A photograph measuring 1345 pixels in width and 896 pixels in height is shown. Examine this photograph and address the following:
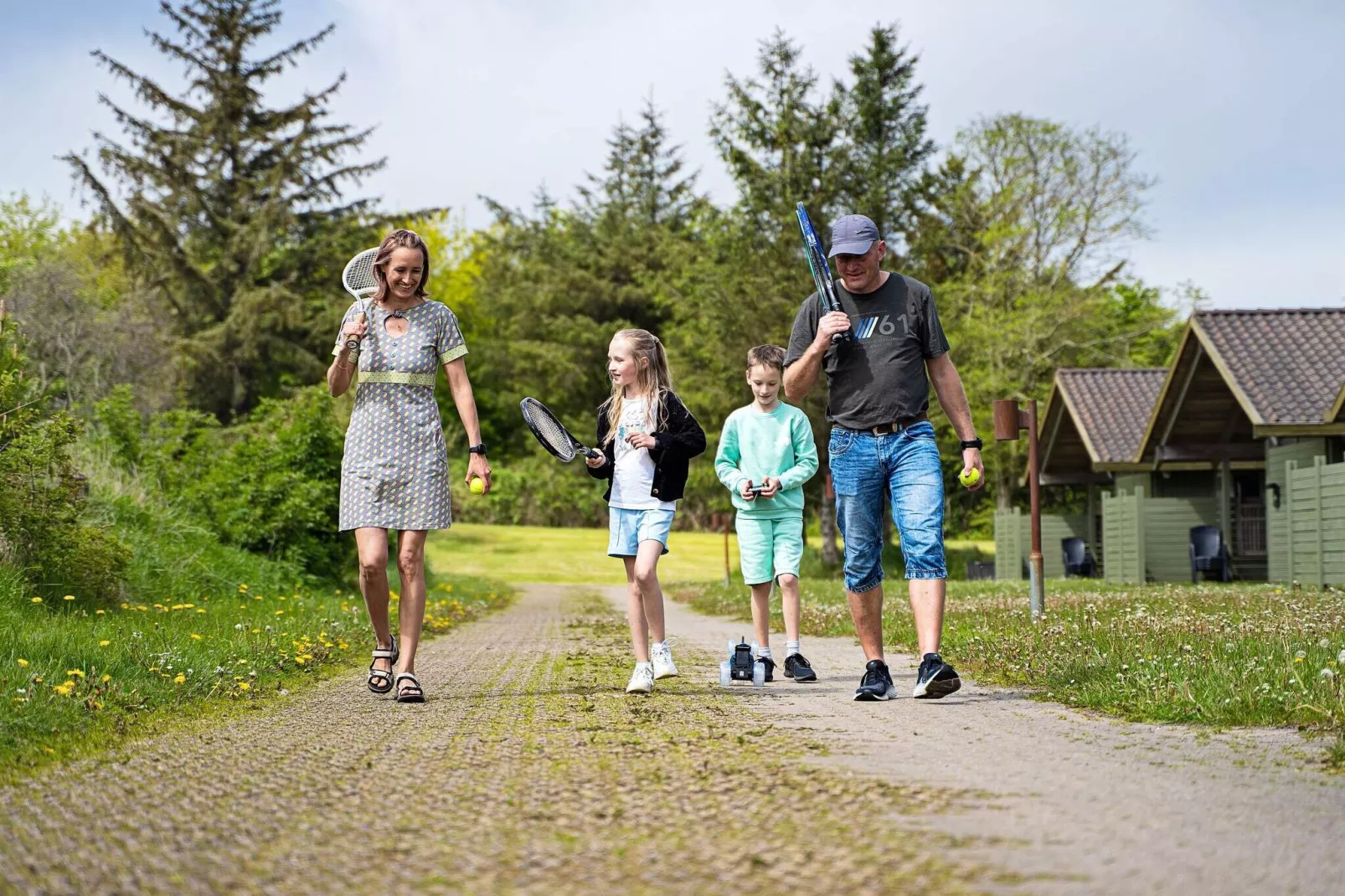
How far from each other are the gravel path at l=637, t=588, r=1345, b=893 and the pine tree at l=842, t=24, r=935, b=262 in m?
26.7

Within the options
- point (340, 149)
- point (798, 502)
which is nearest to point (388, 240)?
point (798, 502)

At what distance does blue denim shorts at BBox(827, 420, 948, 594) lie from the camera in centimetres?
614

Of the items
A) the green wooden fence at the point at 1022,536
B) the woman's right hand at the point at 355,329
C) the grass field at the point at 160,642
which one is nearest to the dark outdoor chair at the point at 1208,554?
the green wooden fence at the point at 1022,536

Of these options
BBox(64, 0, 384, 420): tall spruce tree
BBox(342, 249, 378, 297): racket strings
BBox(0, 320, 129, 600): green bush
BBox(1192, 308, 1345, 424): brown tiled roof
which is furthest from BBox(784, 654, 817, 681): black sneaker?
BBox(64, 0, 384, 420): tall spruce tree

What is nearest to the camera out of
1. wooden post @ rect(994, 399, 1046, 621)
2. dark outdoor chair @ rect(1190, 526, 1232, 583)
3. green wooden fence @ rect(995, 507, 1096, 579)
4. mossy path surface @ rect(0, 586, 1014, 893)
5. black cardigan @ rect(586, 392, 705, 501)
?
mossy path surface @ rect(0, 586, 1014, 893)

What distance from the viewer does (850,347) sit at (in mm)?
6273

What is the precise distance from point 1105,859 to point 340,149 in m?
41.5

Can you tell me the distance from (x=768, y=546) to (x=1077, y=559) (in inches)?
896

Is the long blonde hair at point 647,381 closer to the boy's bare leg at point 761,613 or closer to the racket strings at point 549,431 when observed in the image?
the racket strings at point 549,431

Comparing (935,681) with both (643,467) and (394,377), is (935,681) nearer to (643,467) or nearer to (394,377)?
(643,467)

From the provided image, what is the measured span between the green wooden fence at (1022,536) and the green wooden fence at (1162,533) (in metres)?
4.97

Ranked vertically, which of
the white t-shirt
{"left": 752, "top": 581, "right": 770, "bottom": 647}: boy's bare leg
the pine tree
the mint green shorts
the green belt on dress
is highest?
the pine tree

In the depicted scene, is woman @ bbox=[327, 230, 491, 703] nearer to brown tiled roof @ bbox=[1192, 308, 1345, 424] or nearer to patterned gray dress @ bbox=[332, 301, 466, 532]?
patterned gray dress @ bbox=[332, 301, 466, 532]

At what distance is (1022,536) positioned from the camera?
30.7 meters
